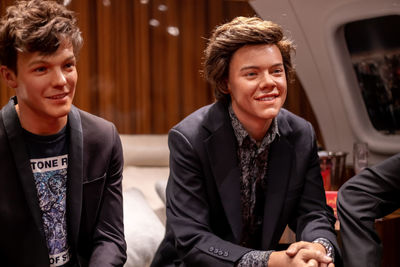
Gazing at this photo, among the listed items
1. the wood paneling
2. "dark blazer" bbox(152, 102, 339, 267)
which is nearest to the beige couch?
the wood paneling

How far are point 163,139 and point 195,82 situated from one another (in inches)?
19.3

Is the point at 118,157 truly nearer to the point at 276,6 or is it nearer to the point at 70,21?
the point at 70,21

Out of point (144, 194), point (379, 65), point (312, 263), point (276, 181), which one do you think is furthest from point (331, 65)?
point (312, 263)

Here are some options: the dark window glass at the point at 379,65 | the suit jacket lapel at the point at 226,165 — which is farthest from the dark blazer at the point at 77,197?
the dark window glass at the point at 379,65

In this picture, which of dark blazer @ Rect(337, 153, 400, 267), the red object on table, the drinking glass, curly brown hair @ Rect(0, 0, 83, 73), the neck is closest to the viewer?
curly brown hair @ Rect(0, 0, 83, 73)

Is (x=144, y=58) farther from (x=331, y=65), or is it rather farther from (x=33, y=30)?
(x=33, y=30)

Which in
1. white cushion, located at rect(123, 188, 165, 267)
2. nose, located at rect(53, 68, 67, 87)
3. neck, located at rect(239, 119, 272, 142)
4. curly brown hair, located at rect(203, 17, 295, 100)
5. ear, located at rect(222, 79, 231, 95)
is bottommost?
white cushion, located at rect(123, 188, 165, 267)

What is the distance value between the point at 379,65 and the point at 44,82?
237 cm

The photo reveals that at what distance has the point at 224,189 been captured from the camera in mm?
1940

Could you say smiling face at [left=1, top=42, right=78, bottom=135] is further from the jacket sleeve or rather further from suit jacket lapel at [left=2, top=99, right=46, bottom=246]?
the jacket sleeve

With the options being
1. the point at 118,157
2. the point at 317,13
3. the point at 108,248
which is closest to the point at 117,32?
the point at 317,13

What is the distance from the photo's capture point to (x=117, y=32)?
364 cm

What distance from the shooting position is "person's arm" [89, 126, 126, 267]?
183 centimetres

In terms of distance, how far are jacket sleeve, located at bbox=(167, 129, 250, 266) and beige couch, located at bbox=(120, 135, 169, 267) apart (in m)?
0.78
